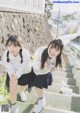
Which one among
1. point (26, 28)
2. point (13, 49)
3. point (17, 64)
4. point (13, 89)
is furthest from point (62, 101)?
point (26, 28)

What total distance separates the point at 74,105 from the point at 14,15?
2061 mm

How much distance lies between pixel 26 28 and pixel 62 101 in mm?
2651

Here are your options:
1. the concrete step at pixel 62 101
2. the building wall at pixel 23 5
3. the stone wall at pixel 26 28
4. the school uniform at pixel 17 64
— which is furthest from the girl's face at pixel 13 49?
the building wall at pixel 23 5

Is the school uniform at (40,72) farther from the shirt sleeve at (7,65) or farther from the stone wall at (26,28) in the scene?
the stone wall at (26,28)

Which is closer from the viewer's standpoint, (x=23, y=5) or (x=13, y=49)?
(x=13, y=49)

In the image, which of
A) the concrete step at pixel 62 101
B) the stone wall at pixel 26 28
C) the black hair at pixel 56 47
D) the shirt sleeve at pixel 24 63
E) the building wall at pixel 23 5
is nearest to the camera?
the black hair at pixel 56 47

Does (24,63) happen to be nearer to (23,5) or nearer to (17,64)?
(17,64)

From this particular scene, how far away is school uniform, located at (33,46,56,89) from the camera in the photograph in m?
2.57

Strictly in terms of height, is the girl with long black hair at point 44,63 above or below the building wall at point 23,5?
below

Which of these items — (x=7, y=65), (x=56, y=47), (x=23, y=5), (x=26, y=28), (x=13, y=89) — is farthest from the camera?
(x=26, y=28)

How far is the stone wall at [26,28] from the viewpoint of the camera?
4191 mm

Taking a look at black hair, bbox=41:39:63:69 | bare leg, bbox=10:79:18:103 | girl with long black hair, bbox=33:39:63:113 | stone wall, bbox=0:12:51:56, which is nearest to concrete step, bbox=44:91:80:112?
girl with long black hair, bbox=33:39:63:113

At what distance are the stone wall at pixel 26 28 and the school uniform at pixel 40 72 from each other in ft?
4.46

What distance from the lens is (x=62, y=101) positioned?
3082 mm
